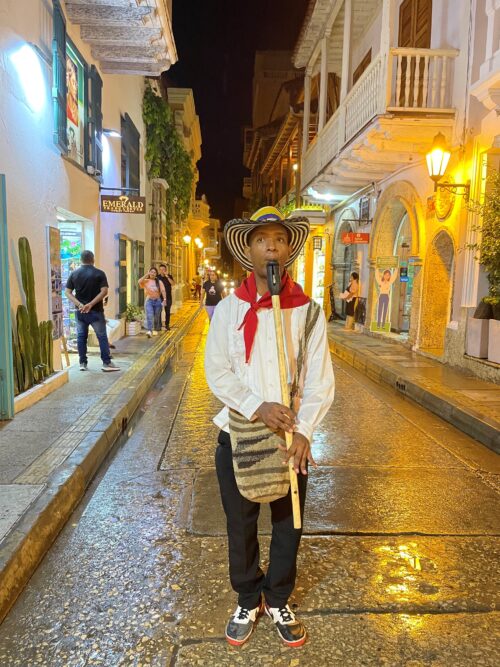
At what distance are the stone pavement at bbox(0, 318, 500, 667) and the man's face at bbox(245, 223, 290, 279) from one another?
70.5 inches

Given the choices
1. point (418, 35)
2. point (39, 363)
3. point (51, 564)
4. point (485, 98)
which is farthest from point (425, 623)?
point (418, 35)

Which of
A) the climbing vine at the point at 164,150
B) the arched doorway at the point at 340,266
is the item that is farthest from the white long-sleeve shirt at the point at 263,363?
the arched doorway at the point at 340,266

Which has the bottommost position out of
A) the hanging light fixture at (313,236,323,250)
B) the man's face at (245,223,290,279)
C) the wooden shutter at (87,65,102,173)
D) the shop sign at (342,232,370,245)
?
the man's face at (245,223,290,279)

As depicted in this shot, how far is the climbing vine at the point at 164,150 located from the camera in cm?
1644

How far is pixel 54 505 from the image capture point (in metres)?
3.63

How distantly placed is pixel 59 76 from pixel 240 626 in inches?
298

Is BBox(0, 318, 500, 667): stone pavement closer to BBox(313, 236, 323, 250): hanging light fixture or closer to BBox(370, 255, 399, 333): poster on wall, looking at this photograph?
BBox(370, 255, 399, 333): poster on wall

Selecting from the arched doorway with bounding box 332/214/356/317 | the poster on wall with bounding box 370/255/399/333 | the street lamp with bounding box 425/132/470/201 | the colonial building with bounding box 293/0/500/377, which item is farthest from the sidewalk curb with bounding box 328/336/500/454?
the arched doorway with bounding box 332/214/356/317

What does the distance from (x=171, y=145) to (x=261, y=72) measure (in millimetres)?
37287

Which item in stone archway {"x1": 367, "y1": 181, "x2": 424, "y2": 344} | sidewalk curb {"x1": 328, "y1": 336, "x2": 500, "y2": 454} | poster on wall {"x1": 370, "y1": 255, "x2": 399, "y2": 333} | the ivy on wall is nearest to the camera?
sidewalk curb {"x1": 328, "y1": 336, "x2": 500, "y2": 454}

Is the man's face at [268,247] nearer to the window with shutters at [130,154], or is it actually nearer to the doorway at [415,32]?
the doorway at [415,32]

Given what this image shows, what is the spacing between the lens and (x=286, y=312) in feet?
7.54

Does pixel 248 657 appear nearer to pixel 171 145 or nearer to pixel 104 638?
pixel 104 638

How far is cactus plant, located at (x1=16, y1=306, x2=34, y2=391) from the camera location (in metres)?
6.07
